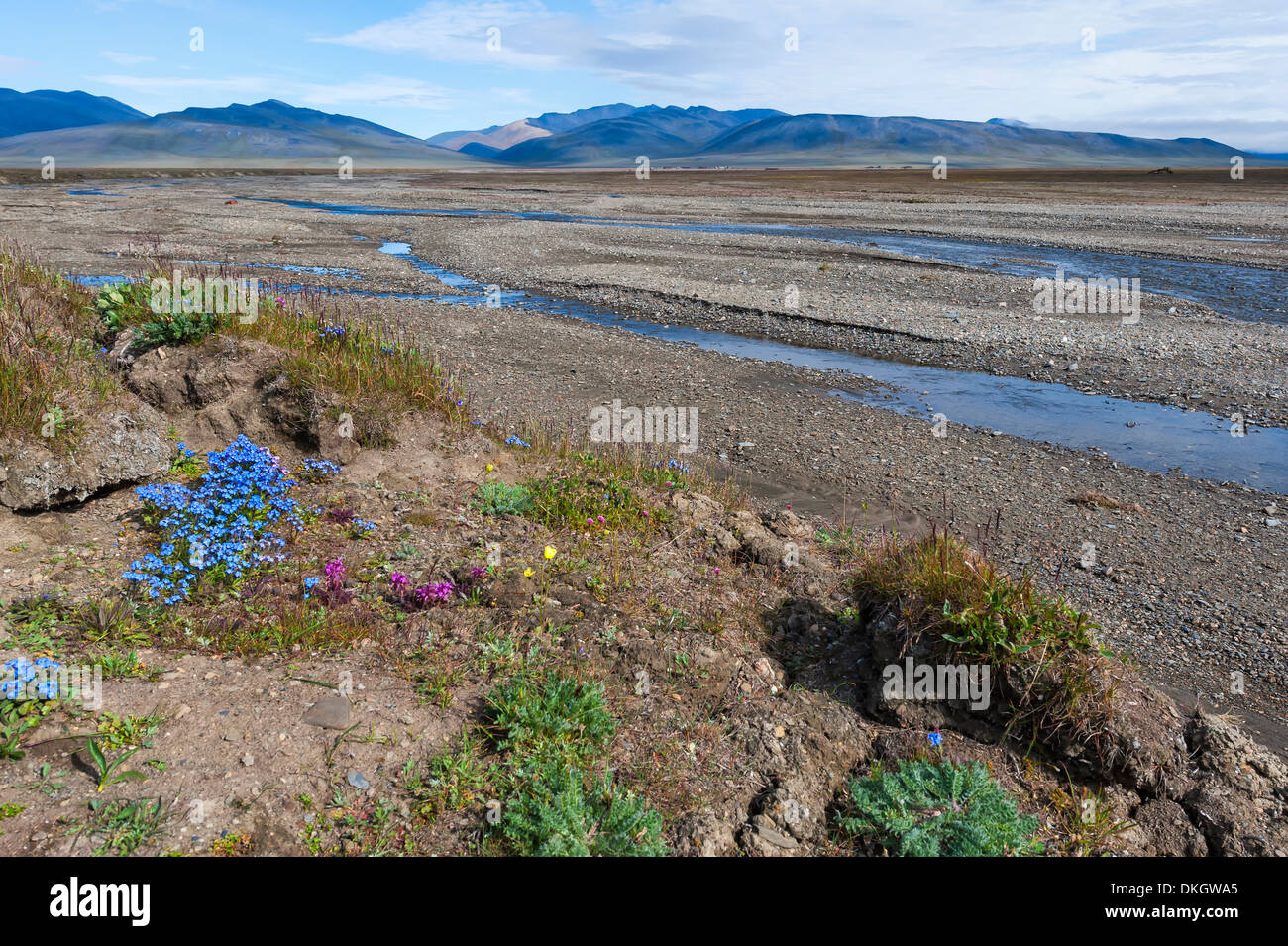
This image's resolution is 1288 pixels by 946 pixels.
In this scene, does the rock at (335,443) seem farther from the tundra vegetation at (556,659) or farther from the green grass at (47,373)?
the green grass at (47,373)

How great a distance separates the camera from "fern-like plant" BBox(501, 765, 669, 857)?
358 centimetres

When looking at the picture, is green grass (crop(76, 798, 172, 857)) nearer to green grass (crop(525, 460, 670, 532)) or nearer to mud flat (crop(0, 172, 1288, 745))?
green grass (crop(525, 460, 670, 532))

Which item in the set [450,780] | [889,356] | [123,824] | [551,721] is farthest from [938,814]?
[889,356]

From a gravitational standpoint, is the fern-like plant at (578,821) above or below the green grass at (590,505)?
below

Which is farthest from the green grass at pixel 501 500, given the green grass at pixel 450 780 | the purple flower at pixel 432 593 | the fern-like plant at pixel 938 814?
the fern-like plant at pixel 938 814

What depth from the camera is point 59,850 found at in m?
3.26

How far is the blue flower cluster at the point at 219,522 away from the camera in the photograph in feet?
16.6

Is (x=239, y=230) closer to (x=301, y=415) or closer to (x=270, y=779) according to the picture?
(x=301, y=415)

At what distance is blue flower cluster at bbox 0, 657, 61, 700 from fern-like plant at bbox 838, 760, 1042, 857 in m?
4.12

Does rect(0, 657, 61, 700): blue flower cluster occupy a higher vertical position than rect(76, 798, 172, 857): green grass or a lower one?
higher

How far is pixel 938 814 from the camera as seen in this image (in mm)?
3844

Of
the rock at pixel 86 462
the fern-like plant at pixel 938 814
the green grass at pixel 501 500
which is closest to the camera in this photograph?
the fern-like plant at pixel 938 814

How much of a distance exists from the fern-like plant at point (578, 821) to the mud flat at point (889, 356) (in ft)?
14.8

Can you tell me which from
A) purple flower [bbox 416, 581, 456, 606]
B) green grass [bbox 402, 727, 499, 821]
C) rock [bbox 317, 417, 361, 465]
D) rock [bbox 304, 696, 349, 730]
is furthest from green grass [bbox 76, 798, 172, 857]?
rock [bbox 317, 417, 361, 465]
